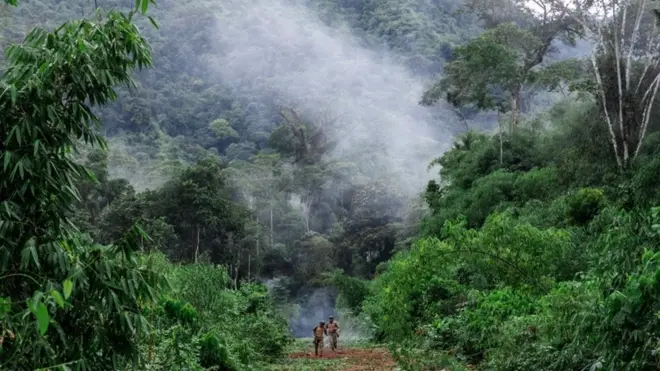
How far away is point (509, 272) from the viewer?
386 inches

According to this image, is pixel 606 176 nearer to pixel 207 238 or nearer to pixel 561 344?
pixel 561 344

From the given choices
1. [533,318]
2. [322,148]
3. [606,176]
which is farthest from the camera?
[322,148]

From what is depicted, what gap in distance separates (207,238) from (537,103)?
41334 mm

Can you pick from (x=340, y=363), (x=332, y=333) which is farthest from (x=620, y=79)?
(x=340, y=363)

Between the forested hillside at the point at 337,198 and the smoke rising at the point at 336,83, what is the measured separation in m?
0.39

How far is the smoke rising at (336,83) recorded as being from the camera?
58.5 m

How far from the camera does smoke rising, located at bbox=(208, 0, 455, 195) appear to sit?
192ft

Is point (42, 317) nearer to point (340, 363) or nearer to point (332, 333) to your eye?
point (340, 363)

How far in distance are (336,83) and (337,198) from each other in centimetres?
3067

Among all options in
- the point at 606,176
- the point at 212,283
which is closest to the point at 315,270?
the point at 606,176

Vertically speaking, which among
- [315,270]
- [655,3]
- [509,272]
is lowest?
[315,270]

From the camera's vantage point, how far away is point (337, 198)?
1940 inches

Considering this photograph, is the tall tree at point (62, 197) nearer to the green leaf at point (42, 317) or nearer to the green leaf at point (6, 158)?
the green leaf at point (6, 158)

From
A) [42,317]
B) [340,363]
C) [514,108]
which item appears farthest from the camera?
[514,108]
